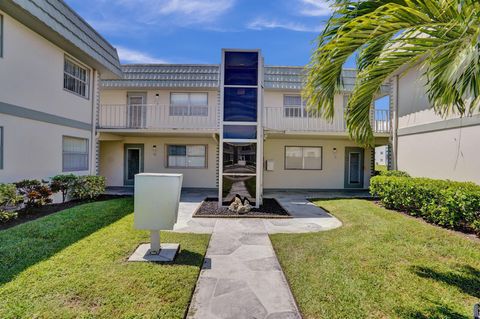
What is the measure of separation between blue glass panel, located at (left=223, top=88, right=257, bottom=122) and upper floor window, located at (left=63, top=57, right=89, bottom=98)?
6092 millimetres

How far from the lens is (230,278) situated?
3.82 m

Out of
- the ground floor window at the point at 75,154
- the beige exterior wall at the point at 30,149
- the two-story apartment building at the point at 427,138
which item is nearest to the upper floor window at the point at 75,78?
the beige exterior wall at the point at 30,149

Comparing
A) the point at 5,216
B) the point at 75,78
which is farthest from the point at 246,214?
the point at 75,78

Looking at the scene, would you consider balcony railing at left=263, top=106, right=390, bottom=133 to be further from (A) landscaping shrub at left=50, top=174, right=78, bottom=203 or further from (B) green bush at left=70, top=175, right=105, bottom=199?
(A) landscaping shrub at left=50, top=174, right=78, bottom=203

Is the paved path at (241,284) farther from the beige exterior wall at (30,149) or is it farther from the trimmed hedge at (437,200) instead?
the beige exterior wall at (30,149)

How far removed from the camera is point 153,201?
→ 4391mm

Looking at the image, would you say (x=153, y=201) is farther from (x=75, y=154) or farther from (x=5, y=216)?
(x=75, y=154)

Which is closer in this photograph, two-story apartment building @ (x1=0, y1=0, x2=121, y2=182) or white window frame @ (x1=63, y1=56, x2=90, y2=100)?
two-story apartment building @ (x1=0, y1=0, x2=121, y2=182)

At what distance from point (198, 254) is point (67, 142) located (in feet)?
26.1

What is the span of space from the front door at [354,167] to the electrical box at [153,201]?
39.3ft

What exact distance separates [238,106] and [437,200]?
6229 mm

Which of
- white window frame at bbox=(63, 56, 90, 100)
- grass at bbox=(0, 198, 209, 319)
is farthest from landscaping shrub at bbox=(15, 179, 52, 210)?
white window frame at bbox=(63, 56, 90, 100)

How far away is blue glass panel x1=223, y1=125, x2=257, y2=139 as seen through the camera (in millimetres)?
8485

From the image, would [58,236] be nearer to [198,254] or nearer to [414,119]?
[198,254]
